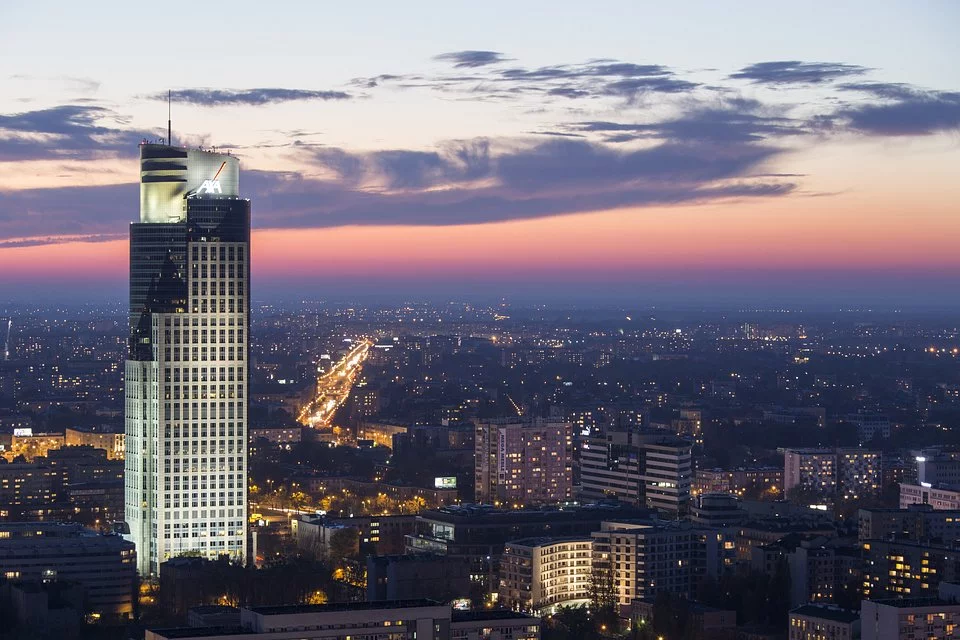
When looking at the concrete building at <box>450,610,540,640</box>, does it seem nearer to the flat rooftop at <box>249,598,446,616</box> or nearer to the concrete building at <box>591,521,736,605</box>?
the flat rooftop at <box>249,598,446,616</box>

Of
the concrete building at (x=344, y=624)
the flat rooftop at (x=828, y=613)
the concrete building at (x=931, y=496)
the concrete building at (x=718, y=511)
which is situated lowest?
the concrete building at (x=931, y=496)

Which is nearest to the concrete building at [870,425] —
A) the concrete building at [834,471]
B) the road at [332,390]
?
the concrete building at [834,471]

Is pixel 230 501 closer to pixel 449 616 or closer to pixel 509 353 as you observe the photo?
pixel 449 616

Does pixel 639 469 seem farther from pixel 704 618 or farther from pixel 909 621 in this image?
pixel 909 621

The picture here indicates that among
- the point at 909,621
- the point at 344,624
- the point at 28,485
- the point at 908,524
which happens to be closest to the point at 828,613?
the point at 909,621

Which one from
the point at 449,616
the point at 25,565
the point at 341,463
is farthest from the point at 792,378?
the point at 449,616

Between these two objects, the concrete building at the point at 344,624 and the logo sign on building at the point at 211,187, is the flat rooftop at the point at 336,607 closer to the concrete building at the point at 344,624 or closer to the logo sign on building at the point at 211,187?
the concrete building at the point at 344,624
